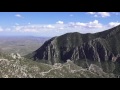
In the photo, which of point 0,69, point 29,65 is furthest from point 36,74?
point 0,69
